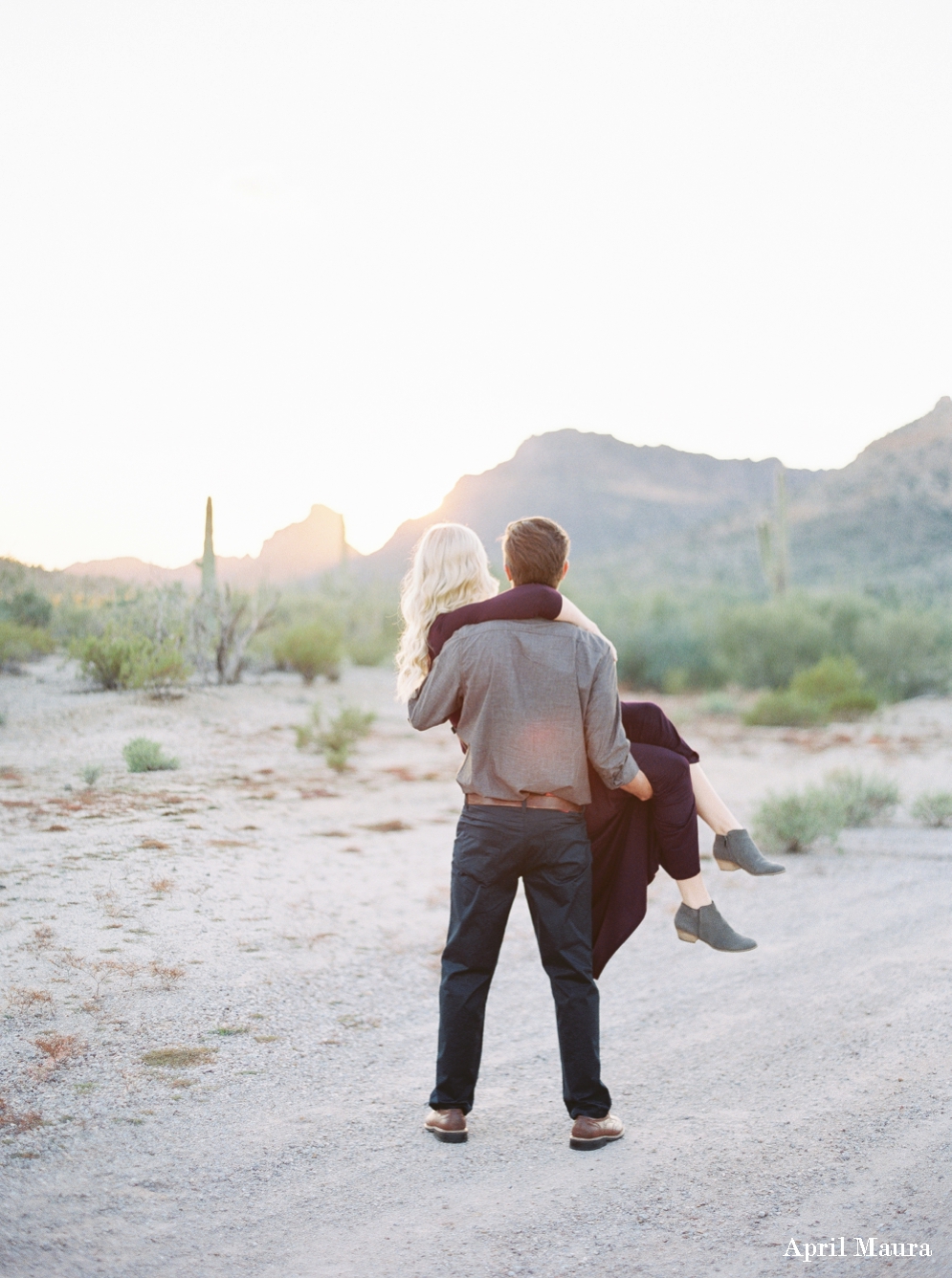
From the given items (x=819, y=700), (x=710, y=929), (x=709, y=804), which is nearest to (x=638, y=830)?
(x=709, y=804)

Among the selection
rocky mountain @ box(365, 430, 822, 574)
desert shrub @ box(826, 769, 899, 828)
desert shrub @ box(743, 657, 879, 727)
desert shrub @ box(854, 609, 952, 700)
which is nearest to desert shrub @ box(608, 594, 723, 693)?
desert shrub @ box(854, 609, 952, 700)

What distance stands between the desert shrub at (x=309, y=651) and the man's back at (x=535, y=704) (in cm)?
1387

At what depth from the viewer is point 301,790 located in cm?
1112

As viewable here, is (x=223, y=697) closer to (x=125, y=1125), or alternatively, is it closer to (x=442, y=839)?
(x=442, y=839)

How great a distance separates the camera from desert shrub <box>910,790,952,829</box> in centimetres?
1168

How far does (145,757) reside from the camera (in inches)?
336

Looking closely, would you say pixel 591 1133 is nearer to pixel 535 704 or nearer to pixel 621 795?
pixel 621 795

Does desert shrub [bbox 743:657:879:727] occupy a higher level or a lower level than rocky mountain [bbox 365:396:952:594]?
lower

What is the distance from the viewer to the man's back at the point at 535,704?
4.06 m

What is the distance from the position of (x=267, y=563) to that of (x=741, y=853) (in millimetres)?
13115

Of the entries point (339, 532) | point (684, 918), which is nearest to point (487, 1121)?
point (684, 918)

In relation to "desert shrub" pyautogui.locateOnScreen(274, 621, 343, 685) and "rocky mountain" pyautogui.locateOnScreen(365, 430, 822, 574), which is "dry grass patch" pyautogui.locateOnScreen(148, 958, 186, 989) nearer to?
"desert shrub" pyautogui.locateOnScreen(274, 621, 343, 685)

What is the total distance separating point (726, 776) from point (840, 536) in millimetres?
44408

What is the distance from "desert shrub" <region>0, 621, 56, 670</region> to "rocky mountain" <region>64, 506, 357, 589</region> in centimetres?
58
